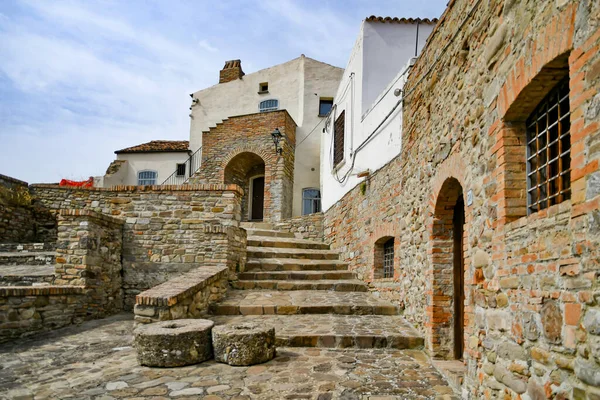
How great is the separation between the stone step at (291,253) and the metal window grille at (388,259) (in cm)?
282

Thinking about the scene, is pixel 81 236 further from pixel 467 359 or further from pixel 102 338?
pixel 467 359

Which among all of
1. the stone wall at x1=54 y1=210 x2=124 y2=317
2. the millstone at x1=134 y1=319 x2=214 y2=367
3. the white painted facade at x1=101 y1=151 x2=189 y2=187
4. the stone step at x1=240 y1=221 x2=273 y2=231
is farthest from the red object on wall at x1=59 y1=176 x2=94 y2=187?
the millstone at x1=134 y1=319 x2=214 y2=367

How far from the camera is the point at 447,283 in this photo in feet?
18.8

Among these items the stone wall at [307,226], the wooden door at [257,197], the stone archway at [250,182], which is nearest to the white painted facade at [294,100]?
the stone archway at [250,182]

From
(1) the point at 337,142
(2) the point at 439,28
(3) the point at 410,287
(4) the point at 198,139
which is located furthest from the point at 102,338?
(4) the point at 198,139

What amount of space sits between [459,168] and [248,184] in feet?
52.5

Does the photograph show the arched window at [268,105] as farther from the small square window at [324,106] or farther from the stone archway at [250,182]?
the stone archway at [250,182]

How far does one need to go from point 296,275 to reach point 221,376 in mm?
4798

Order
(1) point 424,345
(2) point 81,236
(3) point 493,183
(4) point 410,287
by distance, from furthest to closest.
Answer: (2) point 81,236
(4) point 410,287
(1) point 424,345
(3) point 493,183

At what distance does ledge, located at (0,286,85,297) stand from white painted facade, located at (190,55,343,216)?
10848 mm

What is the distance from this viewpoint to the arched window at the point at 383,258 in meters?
8.64

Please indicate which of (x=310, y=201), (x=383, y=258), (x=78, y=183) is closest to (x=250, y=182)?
(x=310, y=201)

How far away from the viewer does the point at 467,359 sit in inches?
173

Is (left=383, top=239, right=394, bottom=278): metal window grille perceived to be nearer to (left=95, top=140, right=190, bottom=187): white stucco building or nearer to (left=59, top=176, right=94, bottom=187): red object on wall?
(left=95, top=140, right=190, bottom=187): white stucco building
